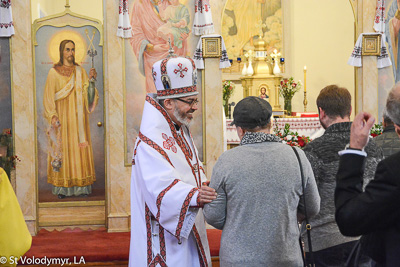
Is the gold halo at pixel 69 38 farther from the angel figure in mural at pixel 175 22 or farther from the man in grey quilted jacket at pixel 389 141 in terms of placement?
the man in grey quilted jacket at pixel 389 141

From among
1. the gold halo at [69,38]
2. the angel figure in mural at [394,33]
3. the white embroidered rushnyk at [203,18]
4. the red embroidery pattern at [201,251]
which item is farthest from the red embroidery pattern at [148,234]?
the angel figure in mural at [394,33]

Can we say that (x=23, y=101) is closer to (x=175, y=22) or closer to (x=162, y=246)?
(x=175, y=22)

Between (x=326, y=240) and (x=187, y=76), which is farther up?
(x=187, y=76)

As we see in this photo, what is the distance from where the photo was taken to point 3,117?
24.6 ft

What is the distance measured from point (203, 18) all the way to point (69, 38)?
1.95 metres

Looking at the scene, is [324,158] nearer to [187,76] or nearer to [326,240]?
[326,240]

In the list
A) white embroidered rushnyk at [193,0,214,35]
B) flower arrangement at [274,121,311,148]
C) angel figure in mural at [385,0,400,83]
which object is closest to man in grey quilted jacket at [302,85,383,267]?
flower arrangement at [274,121,311,148]

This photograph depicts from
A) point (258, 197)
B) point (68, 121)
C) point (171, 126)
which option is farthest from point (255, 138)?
point (68, 121)

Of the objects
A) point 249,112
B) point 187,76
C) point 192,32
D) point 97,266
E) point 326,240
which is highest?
point 192,32

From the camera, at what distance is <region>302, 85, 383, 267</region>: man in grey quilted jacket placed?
3.21 metres

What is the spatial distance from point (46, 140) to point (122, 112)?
1178mm

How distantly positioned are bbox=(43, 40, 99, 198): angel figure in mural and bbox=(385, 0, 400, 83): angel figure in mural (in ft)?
15.0

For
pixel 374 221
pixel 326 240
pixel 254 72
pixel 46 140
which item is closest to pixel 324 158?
pixel 326 240

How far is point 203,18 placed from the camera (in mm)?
7691
